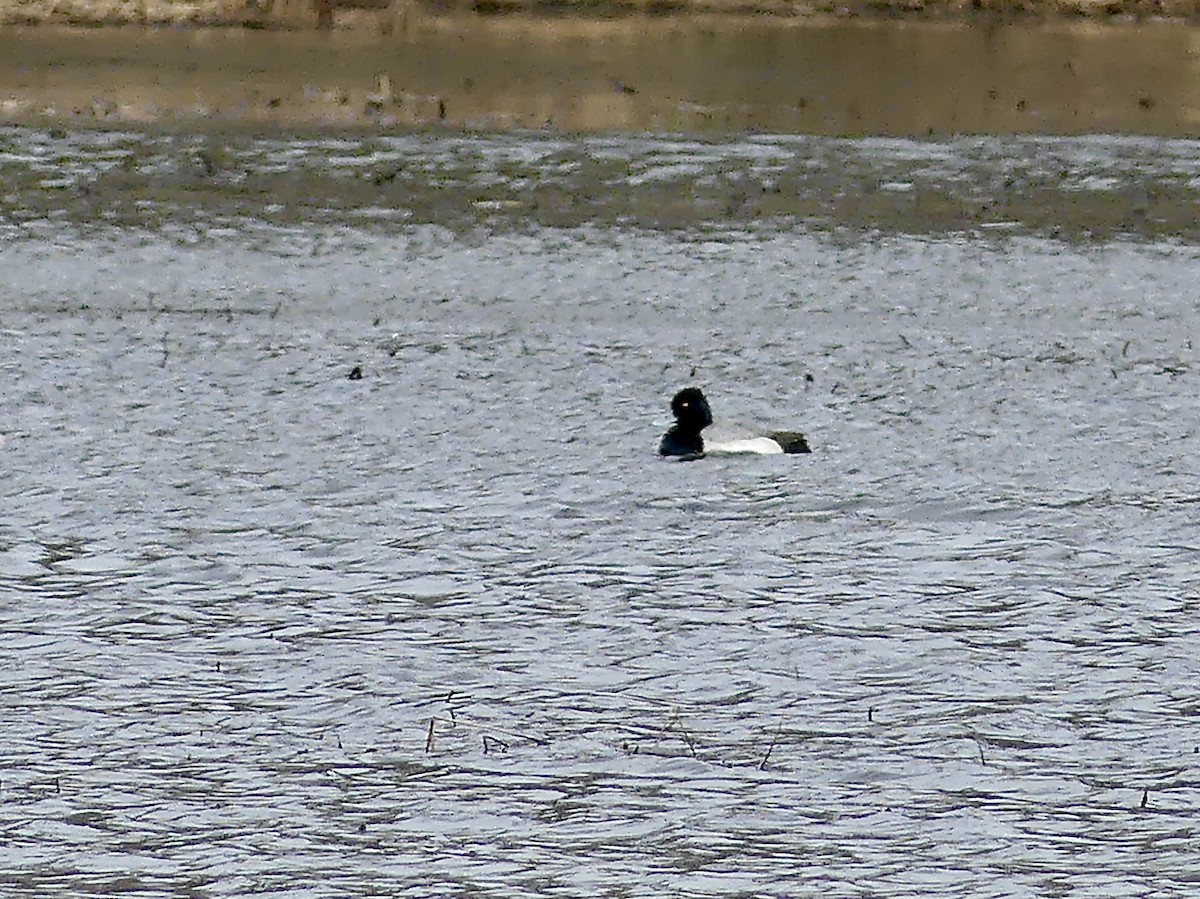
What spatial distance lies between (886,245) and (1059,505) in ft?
33.2

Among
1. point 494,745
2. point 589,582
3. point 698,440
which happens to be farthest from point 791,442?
point 494,745

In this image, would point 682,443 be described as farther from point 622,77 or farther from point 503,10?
point 503,10

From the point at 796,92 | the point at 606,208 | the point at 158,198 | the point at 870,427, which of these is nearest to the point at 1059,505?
the point at 870,427

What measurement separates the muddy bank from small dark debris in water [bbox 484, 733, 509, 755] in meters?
21.5

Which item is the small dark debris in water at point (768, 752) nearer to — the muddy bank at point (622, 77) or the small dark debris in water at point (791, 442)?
the small dark debris in water at point (791, 442)

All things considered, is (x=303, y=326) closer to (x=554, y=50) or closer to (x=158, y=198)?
(x=158, y=198)

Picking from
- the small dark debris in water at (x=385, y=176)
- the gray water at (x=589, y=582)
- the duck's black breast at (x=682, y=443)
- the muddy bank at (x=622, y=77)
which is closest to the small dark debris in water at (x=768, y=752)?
the gray water at (x=589, y=582)

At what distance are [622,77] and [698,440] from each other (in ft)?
70.2

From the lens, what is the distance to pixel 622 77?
110 feet

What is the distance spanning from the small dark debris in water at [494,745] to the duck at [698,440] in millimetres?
4863

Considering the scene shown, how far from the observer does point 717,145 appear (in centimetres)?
2814

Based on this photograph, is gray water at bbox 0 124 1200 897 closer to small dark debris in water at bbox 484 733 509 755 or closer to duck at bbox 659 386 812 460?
small dark debris in water at bbox 484 733 509 755

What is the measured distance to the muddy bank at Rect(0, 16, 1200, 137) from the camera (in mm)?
30109

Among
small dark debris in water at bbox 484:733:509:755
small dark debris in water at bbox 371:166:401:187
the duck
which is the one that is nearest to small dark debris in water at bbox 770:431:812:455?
the duck
